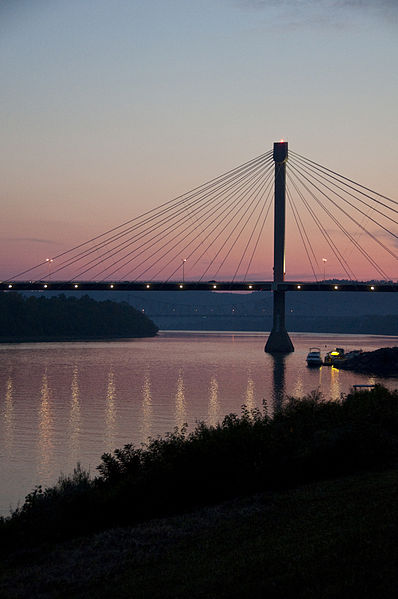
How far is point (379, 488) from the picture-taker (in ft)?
45.2

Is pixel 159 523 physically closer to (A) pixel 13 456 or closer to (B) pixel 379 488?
(B) pixel 379 488

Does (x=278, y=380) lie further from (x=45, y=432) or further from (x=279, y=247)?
(x=279, y=247)

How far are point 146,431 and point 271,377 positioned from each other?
34.9m

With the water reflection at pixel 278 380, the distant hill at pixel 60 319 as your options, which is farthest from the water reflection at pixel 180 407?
the distant hill at pixel 60 319

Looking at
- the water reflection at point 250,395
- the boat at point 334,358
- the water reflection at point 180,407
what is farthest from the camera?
the boat at point 334,358

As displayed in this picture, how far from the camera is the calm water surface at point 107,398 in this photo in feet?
87.2

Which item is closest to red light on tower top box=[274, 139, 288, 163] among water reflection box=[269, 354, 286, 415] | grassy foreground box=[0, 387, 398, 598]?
water reflection box=[269, 354, 286, 415]

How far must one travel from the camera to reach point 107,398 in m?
48.4

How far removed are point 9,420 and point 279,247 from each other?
62.1m

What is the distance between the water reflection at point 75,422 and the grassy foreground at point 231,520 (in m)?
10.3

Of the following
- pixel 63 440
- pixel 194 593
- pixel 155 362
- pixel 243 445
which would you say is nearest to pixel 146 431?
pixel 63 440

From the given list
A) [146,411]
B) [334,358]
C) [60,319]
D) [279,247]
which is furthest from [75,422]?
[60,319]

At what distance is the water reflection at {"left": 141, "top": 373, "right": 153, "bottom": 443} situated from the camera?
106 feet

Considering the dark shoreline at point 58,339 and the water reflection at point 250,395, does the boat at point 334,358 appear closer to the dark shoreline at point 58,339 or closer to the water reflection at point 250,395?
the water reflection at point 250,395
